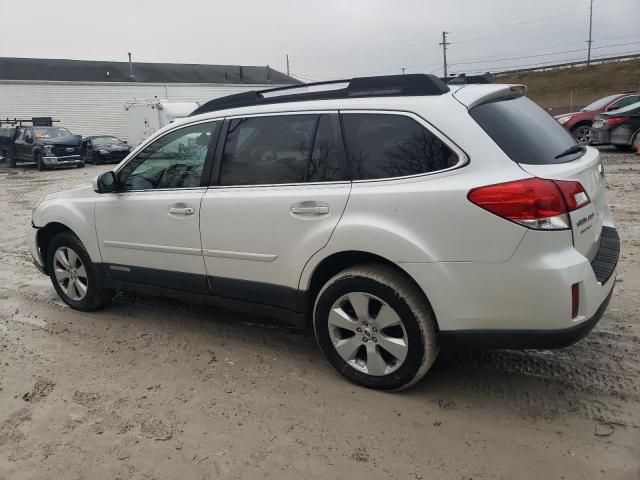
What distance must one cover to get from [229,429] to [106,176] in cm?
243

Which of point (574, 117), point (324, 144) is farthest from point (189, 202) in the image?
point (574, 117)

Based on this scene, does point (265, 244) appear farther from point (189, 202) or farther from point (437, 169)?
point (437, 169)

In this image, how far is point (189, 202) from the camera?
3.85 meters

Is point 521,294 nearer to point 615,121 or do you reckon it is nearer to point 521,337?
point 521,337

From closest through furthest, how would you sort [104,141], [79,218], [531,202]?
[531,202], [79,218], [104,141]

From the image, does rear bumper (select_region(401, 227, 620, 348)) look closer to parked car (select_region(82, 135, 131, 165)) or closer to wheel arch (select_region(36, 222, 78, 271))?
wheel arch (select_region(36, 222, 78, 271))

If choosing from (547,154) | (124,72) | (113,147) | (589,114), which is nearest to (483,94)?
(547,154)

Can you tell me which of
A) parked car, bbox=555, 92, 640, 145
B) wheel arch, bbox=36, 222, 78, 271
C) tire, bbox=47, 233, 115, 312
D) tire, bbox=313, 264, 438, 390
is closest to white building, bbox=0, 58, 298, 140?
parked car, bbox=555, 92, 640, 145

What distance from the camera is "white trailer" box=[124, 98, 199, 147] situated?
26.5 m

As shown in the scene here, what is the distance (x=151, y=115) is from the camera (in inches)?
1053

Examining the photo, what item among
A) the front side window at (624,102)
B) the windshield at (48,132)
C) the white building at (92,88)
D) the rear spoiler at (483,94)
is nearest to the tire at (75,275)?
the rear spoiler at (483,94)

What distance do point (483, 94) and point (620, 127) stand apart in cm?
1258

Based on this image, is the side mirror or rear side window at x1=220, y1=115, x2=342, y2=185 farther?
the side mirror

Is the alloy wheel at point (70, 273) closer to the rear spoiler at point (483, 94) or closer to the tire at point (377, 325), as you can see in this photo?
the tire at point (377, 325)
